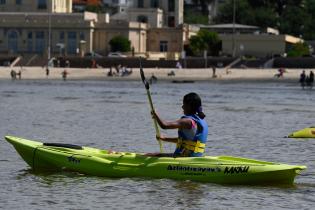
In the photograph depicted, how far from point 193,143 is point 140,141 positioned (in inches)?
407

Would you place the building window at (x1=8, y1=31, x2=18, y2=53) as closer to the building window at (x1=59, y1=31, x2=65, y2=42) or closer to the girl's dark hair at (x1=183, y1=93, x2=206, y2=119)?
the building window at (x1=59, y1=31, x2=65, y2=42)

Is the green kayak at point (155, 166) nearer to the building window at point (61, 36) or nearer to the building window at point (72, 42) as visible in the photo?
the building window at point (72, 42)

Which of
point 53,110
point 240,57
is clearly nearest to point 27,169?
point 53,110

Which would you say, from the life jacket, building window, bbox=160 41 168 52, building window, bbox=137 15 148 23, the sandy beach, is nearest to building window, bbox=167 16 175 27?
building window, bbox=137 15 148 23

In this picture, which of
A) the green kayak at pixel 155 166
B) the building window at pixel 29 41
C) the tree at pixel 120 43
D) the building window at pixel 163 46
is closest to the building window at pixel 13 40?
the building window at pixel 29 41

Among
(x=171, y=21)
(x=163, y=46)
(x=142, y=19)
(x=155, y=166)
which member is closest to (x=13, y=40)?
(x=163, y=46)

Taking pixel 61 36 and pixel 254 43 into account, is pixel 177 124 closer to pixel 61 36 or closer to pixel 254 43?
pixel 254 43

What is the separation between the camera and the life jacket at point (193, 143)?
2052cm

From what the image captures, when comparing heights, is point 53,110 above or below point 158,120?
below

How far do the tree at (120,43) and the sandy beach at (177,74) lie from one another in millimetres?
11546

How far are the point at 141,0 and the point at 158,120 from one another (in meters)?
120

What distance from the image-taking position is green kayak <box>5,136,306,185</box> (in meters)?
20.2

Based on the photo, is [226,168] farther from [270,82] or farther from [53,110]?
[270,82]

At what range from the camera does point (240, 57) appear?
354 ft
